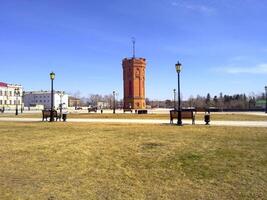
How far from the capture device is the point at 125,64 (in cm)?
7712

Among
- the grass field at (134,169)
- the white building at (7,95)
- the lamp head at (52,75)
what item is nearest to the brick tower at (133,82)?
the lamp head at (52,75)


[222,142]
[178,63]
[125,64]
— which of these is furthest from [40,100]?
[222,142]

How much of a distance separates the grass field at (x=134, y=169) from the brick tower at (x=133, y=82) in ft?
207

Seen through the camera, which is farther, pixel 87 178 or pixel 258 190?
pixel 87 178

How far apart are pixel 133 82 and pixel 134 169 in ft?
221

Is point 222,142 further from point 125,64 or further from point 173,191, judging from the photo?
point 125,64

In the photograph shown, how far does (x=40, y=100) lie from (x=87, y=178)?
162054 mm

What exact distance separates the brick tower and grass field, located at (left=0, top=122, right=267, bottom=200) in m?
63.2

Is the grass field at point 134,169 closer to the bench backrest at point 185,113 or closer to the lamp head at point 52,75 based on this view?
the bench backrest at point 185,113

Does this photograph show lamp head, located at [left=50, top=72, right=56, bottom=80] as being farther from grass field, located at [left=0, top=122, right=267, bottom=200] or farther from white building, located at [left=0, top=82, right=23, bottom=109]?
white building, located at [left=0, top=82, right=23, bottom=109]

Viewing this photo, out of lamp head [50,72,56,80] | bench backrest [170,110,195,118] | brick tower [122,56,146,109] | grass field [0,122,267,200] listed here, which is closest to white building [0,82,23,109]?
brick tower [122,56,146,109]

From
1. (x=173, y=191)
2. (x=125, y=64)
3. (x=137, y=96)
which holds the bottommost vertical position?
(x=173, y=191)

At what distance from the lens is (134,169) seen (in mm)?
8891

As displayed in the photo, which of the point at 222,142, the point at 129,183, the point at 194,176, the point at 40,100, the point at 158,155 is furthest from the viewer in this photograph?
the point at 40,100
